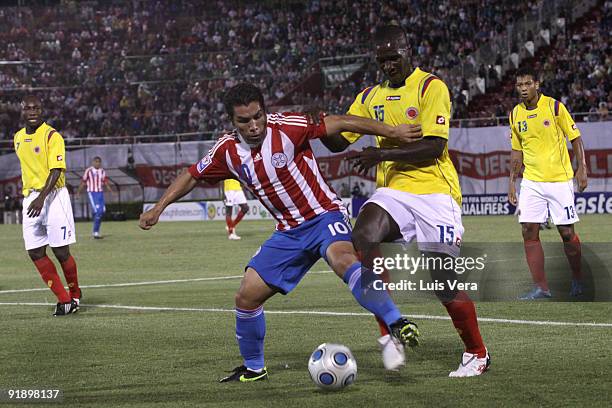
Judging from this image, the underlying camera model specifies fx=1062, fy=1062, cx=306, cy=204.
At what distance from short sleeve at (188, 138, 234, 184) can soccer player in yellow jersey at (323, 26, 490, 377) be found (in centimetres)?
73

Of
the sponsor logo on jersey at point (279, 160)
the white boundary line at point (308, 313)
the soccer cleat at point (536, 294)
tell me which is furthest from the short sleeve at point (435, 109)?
the soccer cleat at point (536, 294)

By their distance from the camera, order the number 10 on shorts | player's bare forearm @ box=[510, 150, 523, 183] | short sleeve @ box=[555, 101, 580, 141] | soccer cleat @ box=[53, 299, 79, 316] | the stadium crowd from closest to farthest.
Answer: the number 10 on shorts
soccer cleat @ box=[53, 299, 79, 316]
short sleeve @ box=[555, 101, 580, 141]
player's bare forearm @ box=[510, 150, 523, 183]
the stadium crowd

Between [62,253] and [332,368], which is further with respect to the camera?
[62,253]

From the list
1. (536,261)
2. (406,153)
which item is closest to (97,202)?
(536,261)

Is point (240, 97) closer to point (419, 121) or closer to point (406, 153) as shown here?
point (406, 153)

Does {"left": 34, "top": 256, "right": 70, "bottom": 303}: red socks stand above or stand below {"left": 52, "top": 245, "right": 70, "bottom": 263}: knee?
below

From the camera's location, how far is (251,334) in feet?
24.5

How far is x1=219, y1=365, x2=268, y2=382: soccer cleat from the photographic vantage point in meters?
7.38

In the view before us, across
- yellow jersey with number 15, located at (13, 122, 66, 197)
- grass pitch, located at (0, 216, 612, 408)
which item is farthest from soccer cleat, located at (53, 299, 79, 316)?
yellow jersey with number 15, located at (13, 122, 66, 197)

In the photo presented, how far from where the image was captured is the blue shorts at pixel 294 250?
7250 millimetres

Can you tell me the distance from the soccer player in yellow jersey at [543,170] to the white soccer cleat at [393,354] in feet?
20.3

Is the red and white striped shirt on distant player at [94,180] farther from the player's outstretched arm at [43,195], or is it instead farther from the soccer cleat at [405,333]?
the soccer cleat at [405,333]

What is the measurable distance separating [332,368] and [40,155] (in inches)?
275

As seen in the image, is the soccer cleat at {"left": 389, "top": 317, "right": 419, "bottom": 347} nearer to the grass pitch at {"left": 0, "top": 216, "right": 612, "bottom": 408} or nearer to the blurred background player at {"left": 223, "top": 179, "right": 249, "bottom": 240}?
the grass pitch at {"left": 0, "top": 216, "right": 612, "bottom": 408}
